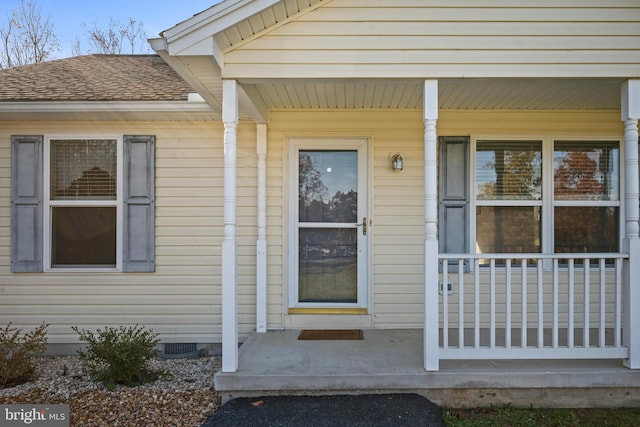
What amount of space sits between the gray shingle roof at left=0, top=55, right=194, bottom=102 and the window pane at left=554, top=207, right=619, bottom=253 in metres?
4.15

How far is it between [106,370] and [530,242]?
170 inches

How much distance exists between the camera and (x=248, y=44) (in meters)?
3.29

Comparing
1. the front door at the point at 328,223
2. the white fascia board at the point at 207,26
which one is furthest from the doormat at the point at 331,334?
the white fascia board at the point at 207,26

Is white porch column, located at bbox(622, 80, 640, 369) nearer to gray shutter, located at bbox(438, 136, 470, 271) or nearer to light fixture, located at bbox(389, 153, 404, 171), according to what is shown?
gray shutter, located at bbox(438, 136, 470, 271)

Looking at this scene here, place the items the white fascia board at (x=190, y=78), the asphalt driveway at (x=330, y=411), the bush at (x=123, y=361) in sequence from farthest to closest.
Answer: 1. the bush at (x=123, y=361)
2. the white fascia board at (x=190, y=78)
3. the asphalt driveway at (x=330, y=411)

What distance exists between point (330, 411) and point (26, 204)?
12.6 ft

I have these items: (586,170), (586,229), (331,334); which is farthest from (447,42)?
(331,334)

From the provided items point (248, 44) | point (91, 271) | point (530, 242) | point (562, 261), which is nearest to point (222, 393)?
point (91, 271)

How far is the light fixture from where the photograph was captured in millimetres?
4559

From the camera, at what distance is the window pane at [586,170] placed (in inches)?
183

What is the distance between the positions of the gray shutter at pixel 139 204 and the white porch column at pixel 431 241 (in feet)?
9.61

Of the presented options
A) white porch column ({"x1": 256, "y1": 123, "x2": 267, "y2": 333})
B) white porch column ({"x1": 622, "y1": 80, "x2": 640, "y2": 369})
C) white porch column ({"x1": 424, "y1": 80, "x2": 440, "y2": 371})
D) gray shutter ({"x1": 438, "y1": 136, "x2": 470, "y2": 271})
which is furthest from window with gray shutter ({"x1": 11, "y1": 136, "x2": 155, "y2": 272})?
white porch column ({"x1": 622, "y1": 80, "x2": 640, "y2": 369})

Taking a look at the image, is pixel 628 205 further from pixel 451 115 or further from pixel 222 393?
pixel 222 393

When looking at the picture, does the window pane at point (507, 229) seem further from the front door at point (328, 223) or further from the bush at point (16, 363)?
the bush at point (16, 363)
